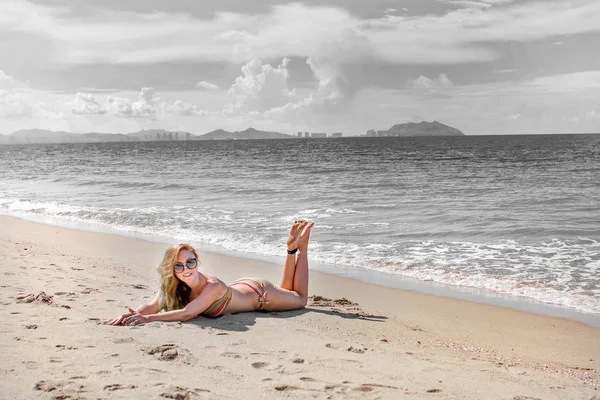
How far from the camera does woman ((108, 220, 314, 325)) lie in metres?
5.38

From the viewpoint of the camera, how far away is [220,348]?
15.3 ft

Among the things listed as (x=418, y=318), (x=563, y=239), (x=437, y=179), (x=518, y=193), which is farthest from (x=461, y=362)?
(x=437, y=179)

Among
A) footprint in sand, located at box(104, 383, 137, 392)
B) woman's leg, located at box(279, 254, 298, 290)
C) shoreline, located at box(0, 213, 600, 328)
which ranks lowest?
shoreline, located at box(0, 213, 600, 328)

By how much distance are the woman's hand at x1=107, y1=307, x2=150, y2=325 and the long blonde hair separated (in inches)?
13.8

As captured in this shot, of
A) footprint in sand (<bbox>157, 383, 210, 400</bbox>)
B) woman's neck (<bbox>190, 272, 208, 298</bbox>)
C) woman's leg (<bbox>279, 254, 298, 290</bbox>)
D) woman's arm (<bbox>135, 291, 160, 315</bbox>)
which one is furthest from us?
woman's leg (<bbox>279, 254, 298, 290</bbox>)

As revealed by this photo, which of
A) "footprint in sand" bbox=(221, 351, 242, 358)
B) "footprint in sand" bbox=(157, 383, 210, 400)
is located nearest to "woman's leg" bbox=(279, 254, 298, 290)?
"footprint in sand" bbox=(221, 351, 242, 358)

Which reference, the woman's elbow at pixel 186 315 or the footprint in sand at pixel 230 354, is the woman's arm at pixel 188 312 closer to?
the woman's elbow at pixel 186 315

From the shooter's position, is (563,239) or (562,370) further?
(563,239)

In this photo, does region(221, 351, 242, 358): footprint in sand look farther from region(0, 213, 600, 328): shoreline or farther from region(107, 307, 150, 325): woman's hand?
region(0, 213, 600, 328): shoreline

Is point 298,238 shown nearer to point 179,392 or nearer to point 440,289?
point 440,289

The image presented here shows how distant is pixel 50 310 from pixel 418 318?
4.38 m

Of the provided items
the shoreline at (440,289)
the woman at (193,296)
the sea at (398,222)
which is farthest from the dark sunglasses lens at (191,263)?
the sea at (398,222)

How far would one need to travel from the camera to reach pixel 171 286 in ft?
18.2

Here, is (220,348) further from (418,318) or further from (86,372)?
(418,318)
